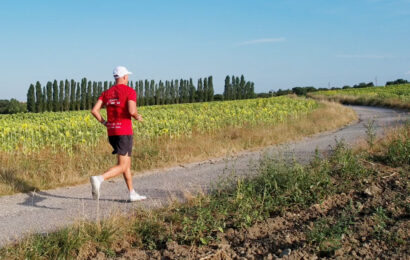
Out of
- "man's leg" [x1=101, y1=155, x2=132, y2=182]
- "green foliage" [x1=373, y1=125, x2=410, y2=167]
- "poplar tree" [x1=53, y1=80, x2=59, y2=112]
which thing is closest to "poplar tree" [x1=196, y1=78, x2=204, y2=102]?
"poplar tree" [x1=53, y1=80, x2=59, y2=112]

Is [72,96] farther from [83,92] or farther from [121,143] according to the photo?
[121,143]

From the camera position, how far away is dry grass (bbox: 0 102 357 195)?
8750 mm

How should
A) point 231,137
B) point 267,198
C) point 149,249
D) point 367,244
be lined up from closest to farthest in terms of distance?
1. point 367,244
2. point 149,249
3. point 267,198
4. point 231,137

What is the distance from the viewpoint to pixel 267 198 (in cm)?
611

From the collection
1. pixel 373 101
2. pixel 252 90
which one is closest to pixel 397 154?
pixel 373 101

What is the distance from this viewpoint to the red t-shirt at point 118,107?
6762 millimetres

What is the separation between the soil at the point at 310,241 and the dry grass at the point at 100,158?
4.65 m

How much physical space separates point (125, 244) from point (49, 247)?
0.85 m

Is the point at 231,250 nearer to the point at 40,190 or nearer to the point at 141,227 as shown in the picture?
the point at 141,227

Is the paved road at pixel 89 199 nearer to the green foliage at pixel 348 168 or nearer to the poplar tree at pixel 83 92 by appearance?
the green foliage at pixel 348 168

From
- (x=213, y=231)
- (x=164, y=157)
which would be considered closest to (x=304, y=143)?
(x=164, y=157)

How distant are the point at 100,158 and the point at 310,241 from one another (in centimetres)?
716

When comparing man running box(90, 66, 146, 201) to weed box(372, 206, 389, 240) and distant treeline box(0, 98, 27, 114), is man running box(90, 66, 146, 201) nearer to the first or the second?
weed box(372, 206, 389, 240)

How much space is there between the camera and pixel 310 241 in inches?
175
